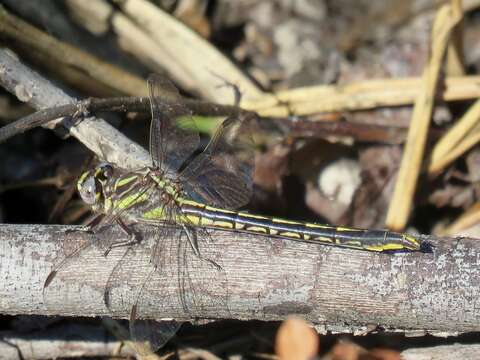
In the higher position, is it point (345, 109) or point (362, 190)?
point (345, 109)

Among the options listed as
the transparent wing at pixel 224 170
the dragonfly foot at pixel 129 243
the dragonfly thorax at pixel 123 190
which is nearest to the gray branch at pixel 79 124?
the dragonfly thorax at pixel 123 190

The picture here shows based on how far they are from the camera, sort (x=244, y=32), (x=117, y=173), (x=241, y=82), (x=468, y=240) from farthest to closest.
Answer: (x=244, y=32)
(x=241, y=82)
(x=117, y=173)
(x=468, y=240)

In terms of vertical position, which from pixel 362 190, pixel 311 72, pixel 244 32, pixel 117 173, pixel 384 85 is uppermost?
pixel 244 32

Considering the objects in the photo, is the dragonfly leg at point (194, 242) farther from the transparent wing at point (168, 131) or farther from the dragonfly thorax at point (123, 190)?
the transparent wing at point (168, 131)

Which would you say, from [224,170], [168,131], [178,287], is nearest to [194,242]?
[178,287]

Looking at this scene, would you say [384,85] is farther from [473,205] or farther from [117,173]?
[117,173]

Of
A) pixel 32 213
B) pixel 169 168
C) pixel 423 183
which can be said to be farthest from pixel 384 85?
pixel 32 213

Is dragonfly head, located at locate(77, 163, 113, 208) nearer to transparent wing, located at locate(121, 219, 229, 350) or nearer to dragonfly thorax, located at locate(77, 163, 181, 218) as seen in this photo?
dragonfly thorax, located at locate(77, 163, 181, 218)
